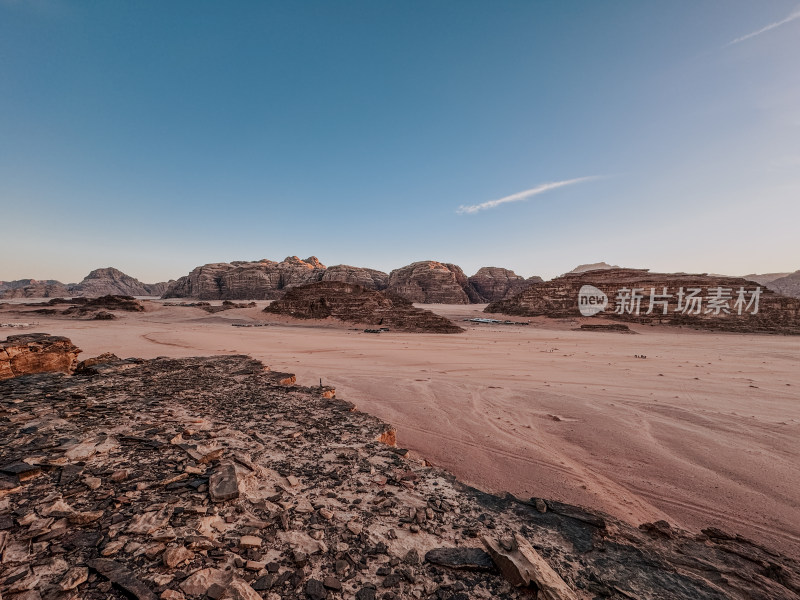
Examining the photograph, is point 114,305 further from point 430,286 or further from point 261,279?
point 430,286

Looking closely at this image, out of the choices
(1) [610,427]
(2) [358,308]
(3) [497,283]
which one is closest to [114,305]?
(2) [358,308]

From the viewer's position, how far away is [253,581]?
2105mm

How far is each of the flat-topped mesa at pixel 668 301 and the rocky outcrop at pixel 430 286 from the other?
32157 mm

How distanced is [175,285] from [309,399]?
354 feet

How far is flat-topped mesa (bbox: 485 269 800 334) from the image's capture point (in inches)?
1199

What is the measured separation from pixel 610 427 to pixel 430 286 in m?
70.7

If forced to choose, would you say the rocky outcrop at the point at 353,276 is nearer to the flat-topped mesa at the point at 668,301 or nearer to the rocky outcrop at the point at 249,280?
the rocky outcrop at the point at 249,280

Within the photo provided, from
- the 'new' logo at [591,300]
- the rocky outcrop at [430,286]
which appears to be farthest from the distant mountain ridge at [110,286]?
the 'new' logo at [591,300]

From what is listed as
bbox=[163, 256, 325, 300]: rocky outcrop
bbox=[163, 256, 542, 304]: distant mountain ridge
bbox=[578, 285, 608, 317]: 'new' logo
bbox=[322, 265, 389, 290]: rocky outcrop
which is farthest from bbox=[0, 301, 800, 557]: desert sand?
bbox=[163, 256, 325, 300]: rocky outcrop

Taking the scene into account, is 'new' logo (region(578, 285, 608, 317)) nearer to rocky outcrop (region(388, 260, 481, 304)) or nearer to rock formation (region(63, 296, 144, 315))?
rocky outcrop (region(388, 260, 481, 304))

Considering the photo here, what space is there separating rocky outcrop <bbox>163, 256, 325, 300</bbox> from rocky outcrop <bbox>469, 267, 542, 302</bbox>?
142ft

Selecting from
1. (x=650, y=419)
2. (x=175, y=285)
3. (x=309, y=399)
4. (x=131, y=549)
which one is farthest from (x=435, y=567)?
(x=175, y=285)

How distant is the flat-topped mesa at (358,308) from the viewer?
27172 mm

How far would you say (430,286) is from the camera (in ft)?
251
